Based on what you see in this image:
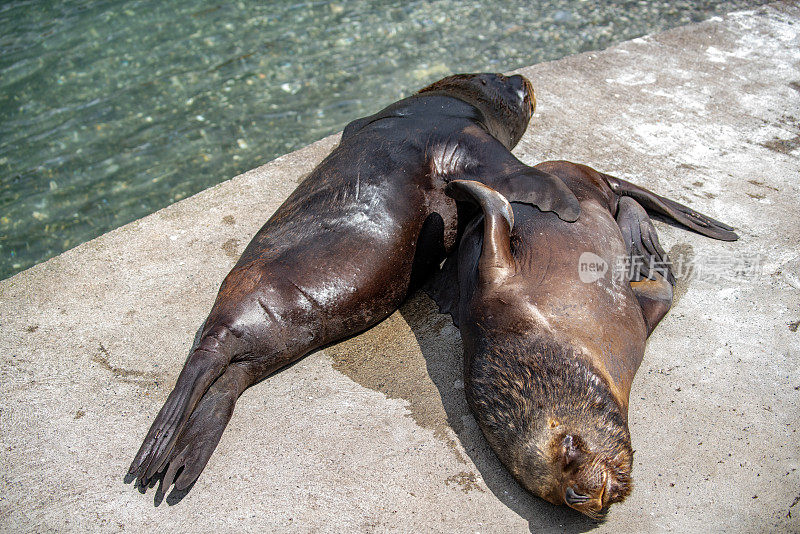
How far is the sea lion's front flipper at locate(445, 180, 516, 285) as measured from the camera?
10.5 ft

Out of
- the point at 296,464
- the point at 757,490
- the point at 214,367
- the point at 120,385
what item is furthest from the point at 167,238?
the point at 757,490

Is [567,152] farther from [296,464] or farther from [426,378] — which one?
[296,464]

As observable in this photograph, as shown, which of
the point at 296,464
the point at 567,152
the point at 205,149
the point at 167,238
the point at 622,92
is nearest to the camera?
the point at 296,464

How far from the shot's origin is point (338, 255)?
3500 mm

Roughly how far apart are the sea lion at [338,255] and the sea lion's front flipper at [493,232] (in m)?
0.25

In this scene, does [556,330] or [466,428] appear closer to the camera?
[556,330]

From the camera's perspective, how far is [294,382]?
346 cm

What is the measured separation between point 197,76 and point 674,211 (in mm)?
5395

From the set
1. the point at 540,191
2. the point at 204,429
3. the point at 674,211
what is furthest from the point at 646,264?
the point at 204,429

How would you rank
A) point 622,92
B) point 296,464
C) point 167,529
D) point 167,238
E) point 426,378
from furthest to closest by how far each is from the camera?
point 622,92 < point 167,238 < point 426,378 < point 296,464 < point 167,529

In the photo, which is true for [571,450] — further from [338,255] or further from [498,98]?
[498,98]

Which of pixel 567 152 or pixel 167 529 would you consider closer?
pixel 167 529

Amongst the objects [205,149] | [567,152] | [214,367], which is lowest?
[205,149]

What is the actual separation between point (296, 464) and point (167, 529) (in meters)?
0.60
